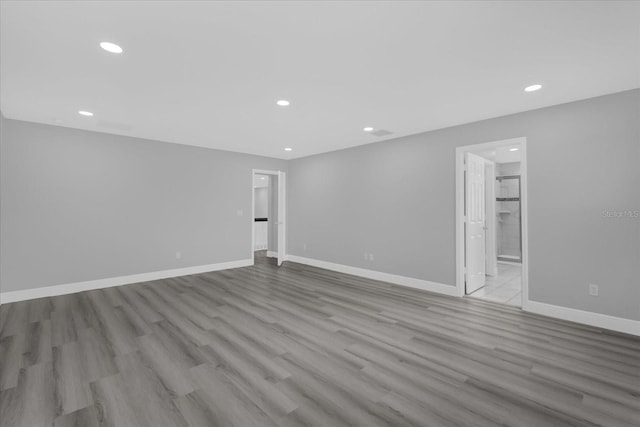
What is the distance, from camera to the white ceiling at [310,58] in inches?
76.6

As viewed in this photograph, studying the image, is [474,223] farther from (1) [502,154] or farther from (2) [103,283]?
(2) [103,283]

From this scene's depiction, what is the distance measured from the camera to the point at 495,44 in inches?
90.4

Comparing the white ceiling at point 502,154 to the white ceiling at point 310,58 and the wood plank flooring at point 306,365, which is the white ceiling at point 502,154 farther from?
the wood plank flooring at point 306,365

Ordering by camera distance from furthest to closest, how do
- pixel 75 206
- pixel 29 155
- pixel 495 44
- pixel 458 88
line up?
pixel 75 206, pixel 29 155, pixel 458 88, pixel 495 44

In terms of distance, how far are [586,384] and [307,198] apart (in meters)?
5.74

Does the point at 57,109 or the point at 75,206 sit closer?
the point at 57,109

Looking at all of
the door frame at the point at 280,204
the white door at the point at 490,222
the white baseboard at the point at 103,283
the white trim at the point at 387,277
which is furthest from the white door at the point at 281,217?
the white door at the point at 490,222

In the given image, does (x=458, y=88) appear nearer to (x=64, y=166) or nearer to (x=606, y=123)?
(x=606, y=123)

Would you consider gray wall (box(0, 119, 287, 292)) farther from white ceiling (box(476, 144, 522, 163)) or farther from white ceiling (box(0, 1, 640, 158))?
white ceiling (box(476, 144, 522, 163))

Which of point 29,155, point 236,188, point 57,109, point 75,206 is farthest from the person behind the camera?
point 236,188

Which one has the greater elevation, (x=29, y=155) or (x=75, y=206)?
(x=29, y=155)

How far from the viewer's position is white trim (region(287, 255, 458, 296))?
4642 mm

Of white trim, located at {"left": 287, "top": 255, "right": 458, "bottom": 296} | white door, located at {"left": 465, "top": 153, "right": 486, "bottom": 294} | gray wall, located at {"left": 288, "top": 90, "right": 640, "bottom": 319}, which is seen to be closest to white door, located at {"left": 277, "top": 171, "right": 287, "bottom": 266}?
white trim, located at {"left": 287, "top": 255, "right": 458, "bottom": 296}

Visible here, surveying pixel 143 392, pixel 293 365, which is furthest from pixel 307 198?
pixel 143 392
